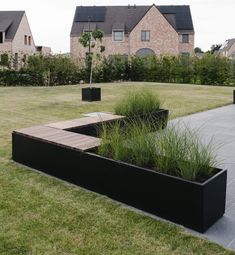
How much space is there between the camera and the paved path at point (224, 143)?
320 centimetres

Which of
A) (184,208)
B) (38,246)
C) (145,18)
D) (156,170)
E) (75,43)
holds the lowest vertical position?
(38,246)

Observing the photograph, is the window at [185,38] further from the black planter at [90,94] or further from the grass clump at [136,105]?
the grass clump at [136,105]

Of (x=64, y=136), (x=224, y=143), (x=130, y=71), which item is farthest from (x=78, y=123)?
(x=130, y=71)

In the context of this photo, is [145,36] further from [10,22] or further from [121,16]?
A: [10,22]

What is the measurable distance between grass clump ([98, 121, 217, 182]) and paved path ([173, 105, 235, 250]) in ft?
1.55

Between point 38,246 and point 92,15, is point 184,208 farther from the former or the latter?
point 92,15

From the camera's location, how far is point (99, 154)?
13.8 feet

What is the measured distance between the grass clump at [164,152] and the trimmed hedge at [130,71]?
16326mm

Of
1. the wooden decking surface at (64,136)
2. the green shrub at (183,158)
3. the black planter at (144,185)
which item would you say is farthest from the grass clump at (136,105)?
the green shrub at (183,158)

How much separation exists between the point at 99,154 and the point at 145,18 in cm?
3865

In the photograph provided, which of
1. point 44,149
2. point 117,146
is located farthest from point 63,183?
point 117,146

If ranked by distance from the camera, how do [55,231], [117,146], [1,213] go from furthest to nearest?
[117,146]
[1,213]
[55,231]

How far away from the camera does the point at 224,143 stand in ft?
21.3

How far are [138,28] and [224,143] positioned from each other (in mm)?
Result: 36248
